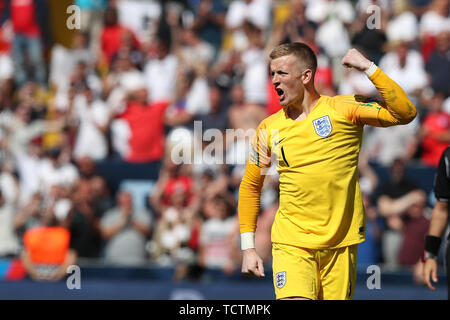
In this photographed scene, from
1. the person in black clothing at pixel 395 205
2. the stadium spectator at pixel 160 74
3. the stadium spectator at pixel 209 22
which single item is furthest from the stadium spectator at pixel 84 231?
the stadium spectator at pixel 209 22

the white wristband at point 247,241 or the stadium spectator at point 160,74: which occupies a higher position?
the stadium spectator at point 160,74

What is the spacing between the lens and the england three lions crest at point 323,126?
5754 millimetres

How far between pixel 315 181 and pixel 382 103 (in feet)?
2.20

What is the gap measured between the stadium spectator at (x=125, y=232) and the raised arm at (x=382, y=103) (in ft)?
19.9

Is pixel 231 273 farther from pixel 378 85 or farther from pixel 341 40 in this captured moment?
pixel 378 85

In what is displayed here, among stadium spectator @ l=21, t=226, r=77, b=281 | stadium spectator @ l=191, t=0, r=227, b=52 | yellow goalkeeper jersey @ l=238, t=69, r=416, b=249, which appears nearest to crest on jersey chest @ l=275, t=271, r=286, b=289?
yellow goalkeeper jersey @ l=238, t=69, r=416, b=249

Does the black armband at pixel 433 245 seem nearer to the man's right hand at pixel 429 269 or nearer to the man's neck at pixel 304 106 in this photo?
the man's right hand at pixel 429 269

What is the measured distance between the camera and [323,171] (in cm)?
576

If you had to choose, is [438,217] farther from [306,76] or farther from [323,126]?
[306,76]

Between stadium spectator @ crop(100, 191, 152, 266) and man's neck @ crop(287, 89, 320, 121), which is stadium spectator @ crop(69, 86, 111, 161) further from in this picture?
man's neck @ crop(287, 89, 320, 121)

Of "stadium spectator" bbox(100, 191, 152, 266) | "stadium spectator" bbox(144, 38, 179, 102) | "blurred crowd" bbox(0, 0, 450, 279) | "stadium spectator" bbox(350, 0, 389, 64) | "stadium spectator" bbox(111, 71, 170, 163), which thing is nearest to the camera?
"blurred crowd" bbox(0, 0, 450, 279)

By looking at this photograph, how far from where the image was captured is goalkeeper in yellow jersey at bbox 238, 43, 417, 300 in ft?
18.9

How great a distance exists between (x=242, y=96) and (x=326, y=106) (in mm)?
6638

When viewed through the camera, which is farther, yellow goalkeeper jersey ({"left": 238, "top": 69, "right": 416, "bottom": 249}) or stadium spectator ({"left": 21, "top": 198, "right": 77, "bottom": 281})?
stadium spectator ({"left": 21, "top": 198, "right": 77, "bottom": 281})
